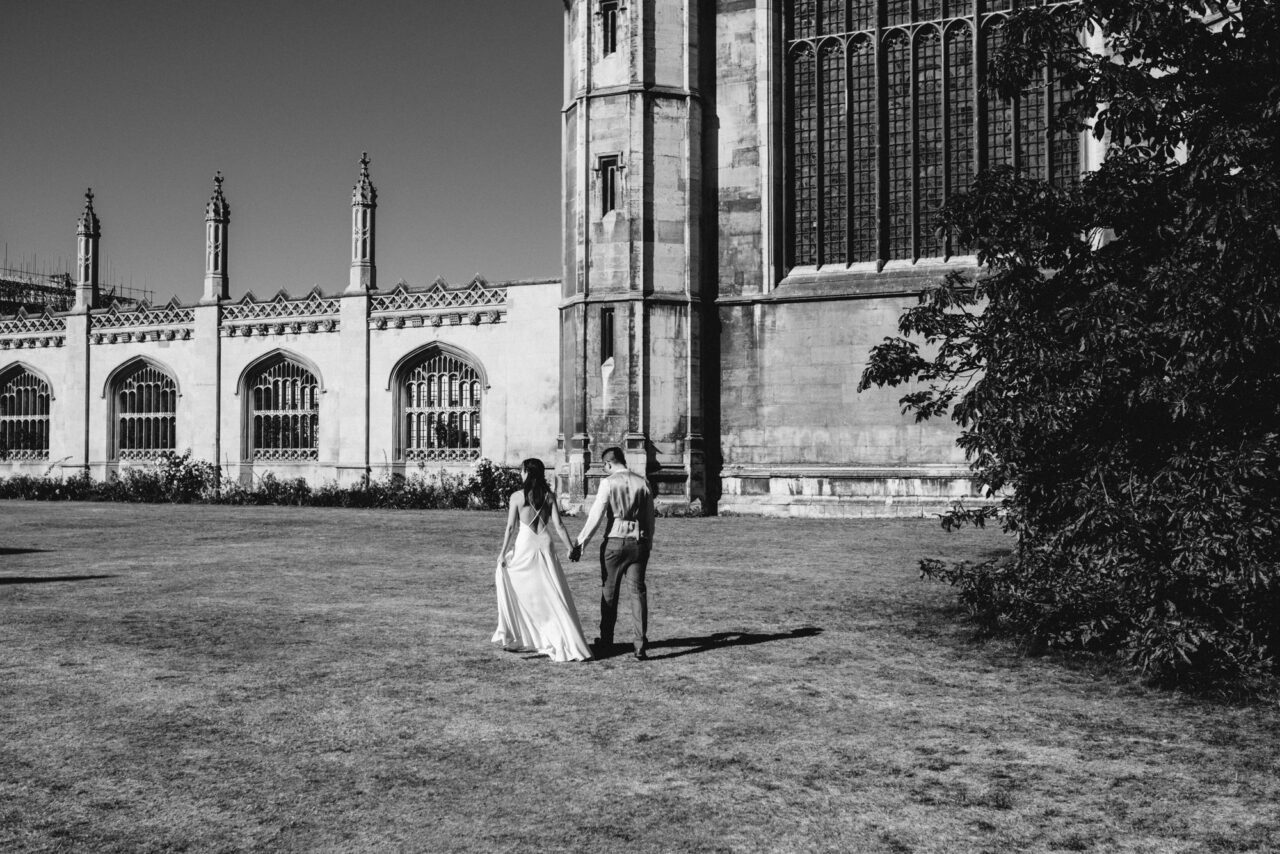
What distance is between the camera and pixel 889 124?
74.5ft

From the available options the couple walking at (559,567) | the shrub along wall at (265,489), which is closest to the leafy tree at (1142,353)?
the couple walking at (559,567)

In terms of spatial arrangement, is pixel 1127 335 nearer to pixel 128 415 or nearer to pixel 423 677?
pixel 423 677

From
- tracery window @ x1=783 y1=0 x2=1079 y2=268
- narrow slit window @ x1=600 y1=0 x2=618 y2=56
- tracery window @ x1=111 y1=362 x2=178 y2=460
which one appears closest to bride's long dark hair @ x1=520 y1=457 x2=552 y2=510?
tracery window @ x1=783 y1=0 x2=1079 y2=268

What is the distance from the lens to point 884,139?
22656 millimetres

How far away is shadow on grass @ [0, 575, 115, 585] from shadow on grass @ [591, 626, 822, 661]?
6465 millimetres

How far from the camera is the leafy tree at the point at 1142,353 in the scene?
6.79 meters

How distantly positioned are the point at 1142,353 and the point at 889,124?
16606mm

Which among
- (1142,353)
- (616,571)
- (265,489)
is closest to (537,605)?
(616,571)

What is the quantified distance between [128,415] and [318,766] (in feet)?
96.5

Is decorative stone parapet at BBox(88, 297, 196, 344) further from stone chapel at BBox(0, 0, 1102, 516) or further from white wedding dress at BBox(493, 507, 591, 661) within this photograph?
white wedding dress at BBox(493, 507, 591, 661)

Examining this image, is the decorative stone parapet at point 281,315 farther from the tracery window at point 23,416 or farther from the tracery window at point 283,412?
the tracery window at point 23,416

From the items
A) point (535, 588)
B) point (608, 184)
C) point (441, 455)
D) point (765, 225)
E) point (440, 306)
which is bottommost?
point (535, 588)

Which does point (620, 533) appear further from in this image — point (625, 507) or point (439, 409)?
point (439, 409)

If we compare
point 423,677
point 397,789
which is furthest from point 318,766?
point 423,677
